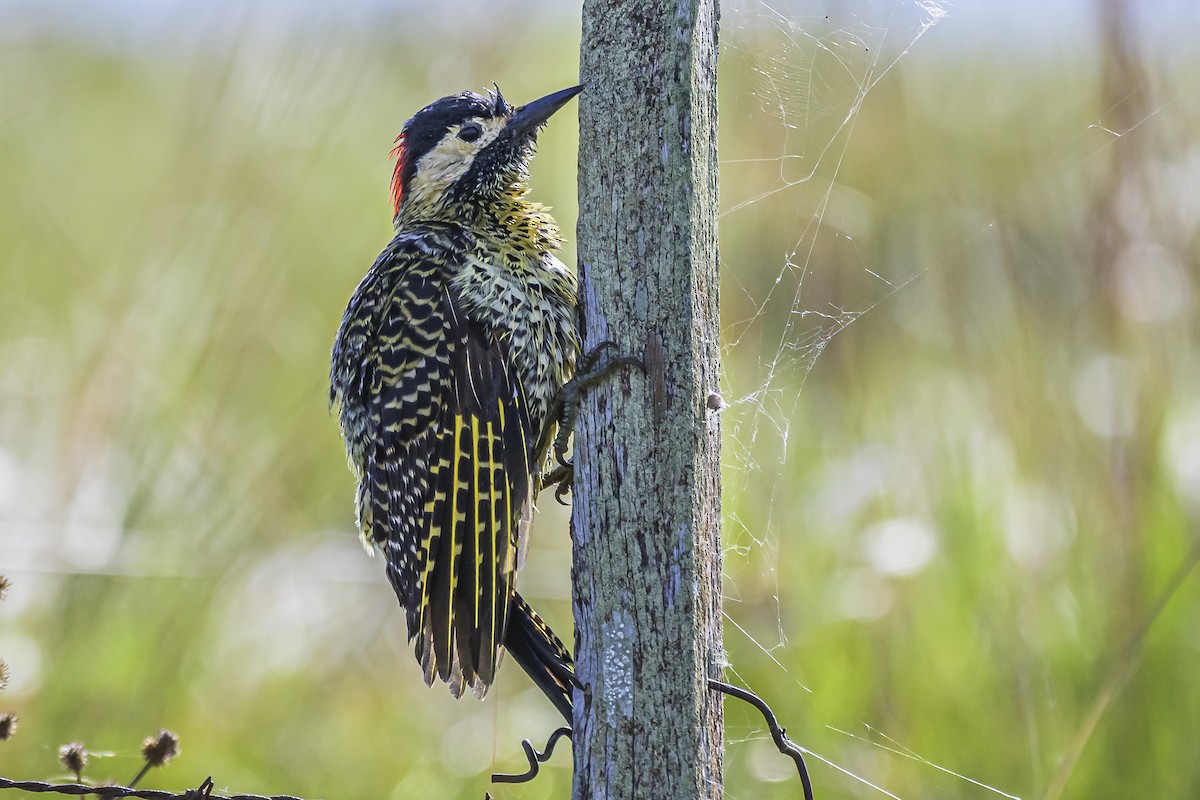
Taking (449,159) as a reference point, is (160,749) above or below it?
below

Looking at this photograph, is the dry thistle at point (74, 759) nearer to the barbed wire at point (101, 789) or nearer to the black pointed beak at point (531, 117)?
the barbed wire at point (101, 789)

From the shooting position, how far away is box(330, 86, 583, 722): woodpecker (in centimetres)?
257

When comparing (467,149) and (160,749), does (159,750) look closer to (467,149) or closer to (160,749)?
(160,749)

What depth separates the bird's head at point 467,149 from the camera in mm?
3201

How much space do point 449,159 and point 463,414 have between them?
976 mm

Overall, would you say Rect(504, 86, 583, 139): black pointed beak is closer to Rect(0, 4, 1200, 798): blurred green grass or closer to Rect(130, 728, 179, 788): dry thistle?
Rect(0, 4, 1200, 798): blurred green grass

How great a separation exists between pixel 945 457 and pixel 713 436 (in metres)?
1.45

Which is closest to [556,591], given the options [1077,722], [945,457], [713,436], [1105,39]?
[945,457]

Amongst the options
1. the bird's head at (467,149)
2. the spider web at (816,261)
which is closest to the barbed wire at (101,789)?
the spider web at (816,261)

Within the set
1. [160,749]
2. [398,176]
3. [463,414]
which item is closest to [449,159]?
[398,176]

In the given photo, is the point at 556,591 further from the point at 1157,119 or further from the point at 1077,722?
the point at 1157,119

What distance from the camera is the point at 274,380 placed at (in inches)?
186

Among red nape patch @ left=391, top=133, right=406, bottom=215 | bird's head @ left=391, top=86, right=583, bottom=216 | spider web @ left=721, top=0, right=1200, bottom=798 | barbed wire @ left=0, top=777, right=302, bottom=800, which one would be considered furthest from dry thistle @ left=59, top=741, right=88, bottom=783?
red nape patch @ left=391, top=133, right=406, bottom=215

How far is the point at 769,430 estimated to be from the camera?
11.2ft
